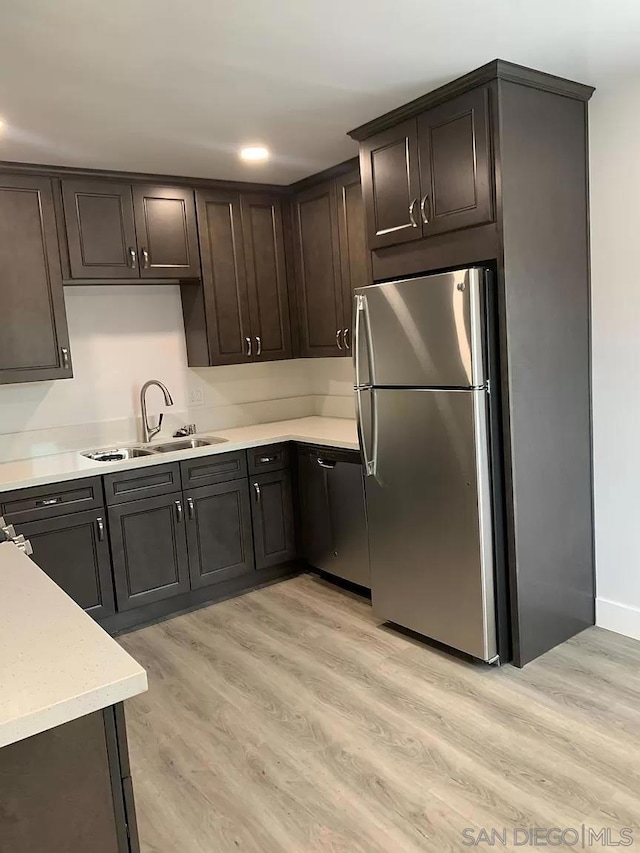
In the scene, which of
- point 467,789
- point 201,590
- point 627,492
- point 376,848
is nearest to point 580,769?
point 467,789

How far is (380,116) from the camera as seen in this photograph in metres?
3.04

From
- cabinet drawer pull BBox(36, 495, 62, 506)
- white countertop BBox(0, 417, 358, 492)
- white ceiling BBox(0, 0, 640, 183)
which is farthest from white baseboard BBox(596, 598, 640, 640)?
cabinet drawer pull BBox(36, 495, 62, 506)

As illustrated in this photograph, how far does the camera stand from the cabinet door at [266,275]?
13.7ft

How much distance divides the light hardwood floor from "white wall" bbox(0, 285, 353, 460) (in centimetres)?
127

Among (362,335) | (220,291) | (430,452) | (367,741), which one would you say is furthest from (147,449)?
(367,741)

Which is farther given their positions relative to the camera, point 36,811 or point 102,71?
point 102,71

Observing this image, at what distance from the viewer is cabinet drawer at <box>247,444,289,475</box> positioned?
3.92m

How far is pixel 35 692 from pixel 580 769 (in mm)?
1846

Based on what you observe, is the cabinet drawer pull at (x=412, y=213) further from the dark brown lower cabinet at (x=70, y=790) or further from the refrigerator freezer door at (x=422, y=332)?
the dark brown lower cabinet at (x=70, y=790)

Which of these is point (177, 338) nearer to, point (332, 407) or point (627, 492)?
point (332, 407)

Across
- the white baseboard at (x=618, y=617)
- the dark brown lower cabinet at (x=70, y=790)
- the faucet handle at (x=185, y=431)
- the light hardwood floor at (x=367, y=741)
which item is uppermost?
the faucet handle at (x=185, y=431)

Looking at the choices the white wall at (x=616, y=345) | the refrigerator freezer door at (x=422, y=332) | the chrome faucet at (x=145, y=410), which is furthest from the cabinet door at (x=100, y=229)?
the white wall at (x=616, y=345)

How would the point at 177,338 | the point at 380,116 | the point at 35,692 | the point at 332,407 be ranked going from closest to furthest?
the point at 35,692 < the point at 380,116 < the point at 177,338 < the point at 332,407

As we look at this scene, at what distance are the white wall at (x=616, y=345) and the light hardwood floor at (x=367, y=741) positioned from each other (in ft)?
0.98
